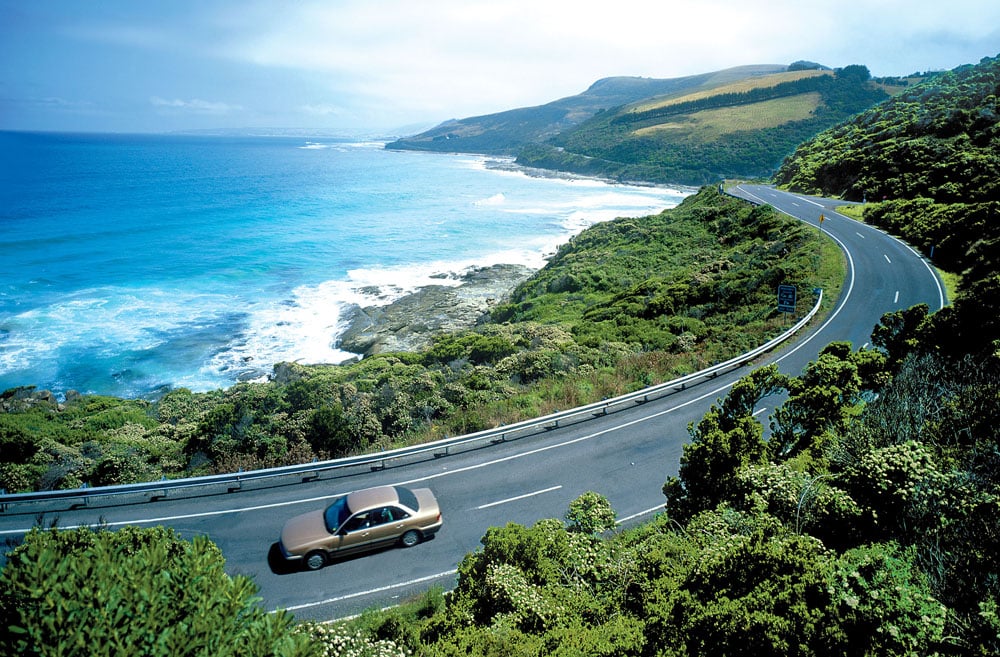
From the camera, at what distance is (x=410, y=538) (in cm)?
1064

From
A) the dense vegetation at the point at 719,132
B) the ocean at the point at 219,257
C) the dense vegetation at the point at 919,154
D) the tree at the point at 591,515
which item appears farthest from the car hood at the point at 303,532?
the dense vegetation at the point at 719,132

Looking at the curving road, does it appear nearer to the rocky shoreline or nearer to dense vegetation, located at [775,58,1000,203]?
the rocky shoreline

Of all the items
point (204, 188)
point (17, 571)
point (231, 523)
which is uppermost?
point (204, 188)

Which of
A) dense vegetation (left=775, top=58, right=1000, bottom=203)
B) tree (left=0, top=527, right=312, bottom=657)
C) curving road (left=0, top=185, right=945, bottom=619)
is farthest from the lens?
dense vegetation (left=775, top=58, right=1000, bottom=203)

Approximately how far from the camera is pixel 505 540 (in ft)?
25.9

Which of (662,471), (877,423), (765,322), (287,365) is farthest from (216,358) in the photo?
(877,423)

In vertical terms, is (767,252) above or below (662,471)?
above

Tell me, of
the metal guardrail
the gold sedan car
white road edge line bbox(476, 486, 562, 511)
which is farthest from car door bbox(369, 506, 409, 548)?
the metal guardrail

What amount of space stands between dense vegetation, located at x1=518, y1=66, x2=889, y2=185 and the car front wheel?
115m

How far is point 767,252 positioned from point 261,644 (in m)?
34.9

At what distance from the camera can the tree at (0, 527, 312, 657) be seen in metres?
3.75

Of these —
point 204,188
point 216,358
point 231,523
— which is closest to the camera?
point 231,523

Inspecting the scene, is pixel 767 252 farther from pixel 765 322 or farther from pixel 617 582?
pixel 617 582

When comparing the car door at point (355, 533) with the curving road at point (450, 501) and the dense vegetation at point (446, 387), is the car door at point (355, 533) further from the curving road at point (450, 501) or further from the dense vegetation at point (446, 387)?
the dense vegetation at point (446, 387)
